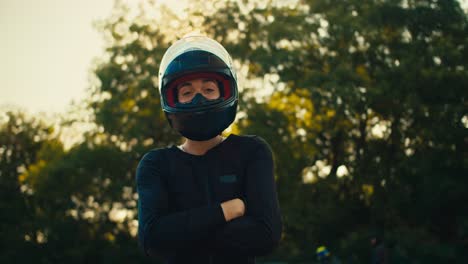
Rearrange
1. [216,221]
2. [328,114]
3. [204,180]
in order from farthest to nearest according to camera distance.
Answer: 1. [328,114]
2. [204,180]
3. [216,221]

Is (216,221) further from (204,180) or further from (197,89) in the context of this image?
(197,89)

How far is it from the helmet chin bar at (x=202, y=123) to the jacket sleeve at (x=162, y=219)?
0.19 metres

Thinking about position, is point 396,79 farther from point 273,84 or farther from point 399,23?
point 273,84

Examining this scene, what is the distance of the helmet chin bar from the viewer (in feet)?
8.28

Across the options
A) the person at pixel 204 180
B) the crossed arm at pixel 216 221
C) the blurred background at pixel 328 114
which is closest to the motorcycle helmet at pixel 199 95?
the person at pixel 204 180

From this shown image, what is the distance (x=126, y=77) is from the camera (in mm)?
27188

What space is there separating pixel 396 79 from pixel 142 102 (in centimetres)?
1152

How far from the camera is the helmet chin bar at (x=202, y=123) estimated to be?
252 cm

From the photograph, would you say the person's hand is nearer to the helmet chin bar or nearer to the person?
the person

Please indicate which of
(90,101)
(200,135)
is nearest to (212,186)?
(200,135)

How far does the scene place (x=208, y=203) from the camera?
8.29 feet

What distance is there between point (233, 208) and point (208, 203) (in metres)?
0.12

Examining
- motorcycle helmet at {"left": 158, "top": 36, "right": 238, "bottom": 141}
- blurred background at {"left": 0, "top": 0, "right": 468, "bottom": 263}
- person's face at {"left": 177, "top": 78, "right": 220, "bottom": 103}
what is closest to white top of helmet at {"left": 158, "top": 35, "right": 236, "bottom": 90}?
motorcycle helmet at {"left": 158, "top": 36, "right": 238, "bottom": 141}

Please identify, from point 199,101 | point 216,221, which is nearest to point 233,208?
point 216,221
